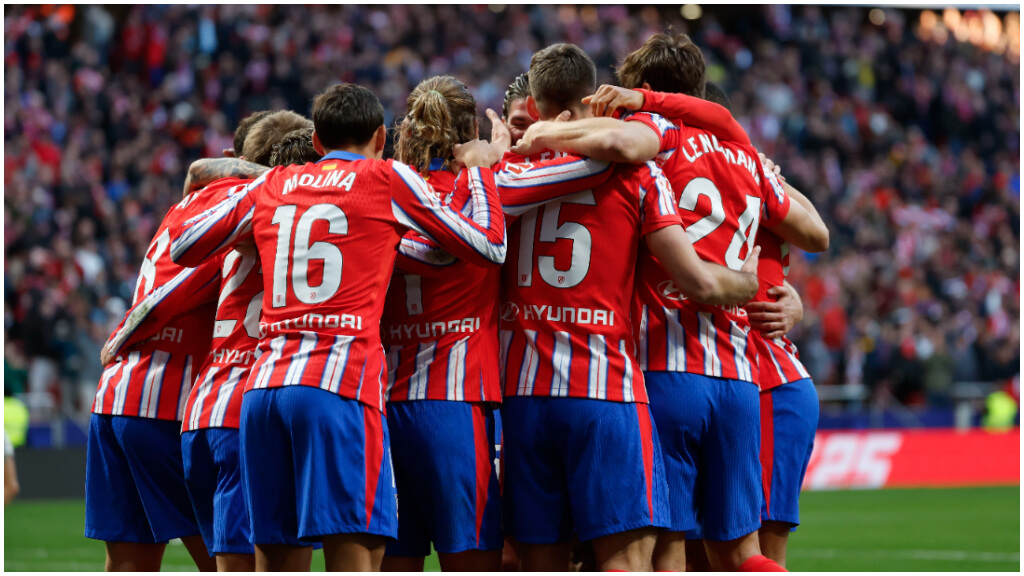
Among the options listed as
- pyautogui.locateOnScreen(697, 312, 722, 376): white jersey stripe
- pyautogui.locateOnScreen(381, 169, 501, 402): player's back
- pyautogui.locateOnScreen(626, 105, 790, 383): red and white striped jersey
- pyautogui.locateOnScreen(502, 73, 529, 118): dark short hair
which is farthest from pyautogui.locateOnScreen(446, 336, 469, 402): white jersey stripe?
pyautogui.locateOnScreen(502, 73, 529, 118): dark short hair

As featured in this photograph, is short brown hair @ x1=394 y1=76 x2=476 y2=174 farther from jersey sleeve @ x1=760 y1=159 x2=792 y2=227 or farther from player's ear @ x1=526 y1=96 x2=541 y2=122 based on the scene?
jersey sleeve @ x1=760 y1=159 x2=792 y2=227

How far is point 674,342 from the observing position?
4297mm

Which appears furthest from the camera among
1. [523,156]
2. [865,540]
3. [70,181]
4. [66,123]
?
[66,123]

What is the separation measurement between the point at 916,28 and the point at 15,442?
24.3 m

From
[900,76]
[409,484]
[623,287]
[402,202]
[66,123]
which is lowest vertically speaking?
[409,484]

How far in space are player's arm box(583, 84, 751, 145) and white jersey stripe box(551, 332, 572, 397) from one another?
33.2 inches

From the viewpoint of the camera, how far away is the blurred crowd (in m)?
16.9

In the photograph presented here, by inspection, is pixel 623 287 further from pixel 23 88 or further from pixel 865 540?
pixel 23 88

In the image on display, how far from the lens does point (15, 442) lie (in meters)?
13.6

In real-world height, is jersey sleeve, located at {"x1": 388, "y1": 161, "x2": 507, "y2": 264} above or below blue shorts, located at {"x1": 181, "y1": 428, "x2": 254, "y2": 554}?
above

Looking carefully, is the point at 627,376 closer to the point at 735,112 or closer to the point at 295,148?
the point at 295,148

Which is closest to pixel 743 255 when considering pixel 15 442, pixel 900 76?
pixel 15 442

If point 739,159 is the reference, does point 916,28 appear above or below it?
above

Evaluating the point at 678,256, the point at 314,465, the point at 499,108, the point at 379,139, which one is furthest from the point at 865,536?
the point at 499,108
